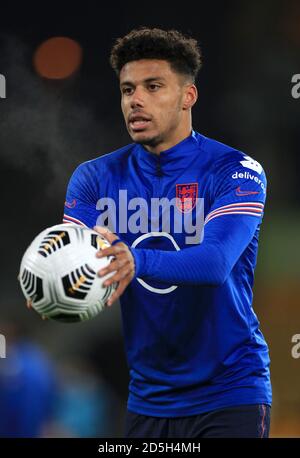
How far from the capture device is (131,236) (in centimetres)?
345

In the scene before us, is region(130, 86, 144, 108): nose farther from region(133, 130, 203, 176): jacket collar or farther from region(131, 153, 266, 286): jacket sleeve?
region(131, 153, 266, 286): jacket sleeve

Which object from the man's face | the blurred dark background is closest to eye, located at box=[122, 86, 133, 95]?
the man's face

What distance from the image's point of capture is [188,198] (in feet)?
11.2

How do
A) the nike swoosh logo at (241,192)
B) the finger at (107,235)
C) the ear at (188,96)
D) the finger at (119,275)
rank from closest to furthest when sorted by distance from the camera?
1. the finger at (119,275)
2. the finger at (107,235)
3. the nike swoosh logo at (241,192)
4. the ear at (188,96)

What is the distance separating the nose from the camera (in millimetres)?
3371

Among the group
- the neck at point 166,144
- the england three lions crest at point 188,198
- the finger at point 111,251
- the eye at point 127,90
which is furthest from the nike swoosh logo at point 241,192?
the finger at point 111,251

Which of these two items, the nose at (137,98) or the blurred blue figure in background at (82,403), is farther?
the blurred blue figure in background at (82,403)

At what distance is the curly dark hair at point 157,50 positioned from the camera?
351 cm

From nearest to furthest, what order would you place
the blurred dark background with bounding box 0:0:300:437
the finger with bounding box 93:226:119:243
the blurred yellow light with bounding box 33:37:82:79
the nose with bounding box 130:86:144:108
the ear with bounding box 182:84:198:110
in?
the finger with bounding box 93:226:119:243, the nose with bounding box 130:86:144:108, the ear with bounding box 182:84:198:110, the blurred dark background with bounding box 0:0:300:437, the blurred yellow light with bounding box 33:37:82:79

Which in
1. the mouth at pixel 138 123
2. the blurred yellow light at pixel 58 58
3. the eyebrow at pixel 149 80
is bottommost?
the mouth at pixel 138 123

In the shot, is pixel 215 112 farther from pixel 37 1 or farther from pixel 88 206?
pixel 88 206

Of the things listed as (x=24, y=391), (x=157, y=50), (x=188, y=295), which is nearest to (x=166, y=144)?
(x=157, y=50)

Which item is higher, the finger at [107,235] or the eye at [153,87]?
the eye at [153,87]

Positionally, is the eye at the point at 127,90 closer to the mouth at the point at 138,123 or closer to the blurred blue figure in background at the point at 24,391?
the mouth at the point at 138,123
